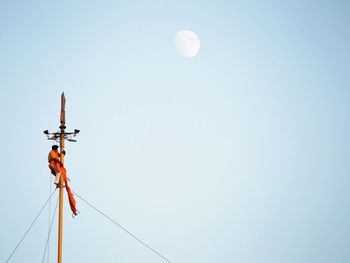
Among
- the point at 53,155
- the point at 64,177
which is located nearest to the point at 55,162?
the point at 53,155

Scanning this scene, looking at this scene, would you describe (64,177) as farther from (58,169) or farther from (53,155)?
(53,155)

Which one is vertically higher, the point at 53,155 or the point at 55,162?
the point at 53,155

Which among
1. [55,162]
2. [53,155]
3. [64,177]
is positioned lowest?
[64,177]

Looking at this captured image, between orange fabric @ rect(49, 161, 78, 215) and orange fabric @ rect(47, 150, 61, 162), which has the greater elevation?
orange fabric @ rect(47, 150, 61, 162)

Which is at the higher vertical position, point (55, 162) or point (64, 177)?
point (55, 162)

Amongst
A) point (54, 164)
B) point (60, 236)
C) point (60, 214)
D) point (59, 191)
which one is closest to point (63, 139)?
point (54, 164)

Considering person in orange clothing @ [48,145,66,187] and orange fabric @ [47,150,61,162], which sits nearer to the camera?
person in orange clothing @ [48,145,66,187]

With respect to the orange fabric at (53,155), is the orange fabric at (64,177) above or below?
below

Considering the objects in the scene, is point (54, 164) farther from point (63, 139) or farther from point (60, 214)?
point (60, 214)

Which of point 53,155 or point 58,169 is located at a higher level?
point 53,155

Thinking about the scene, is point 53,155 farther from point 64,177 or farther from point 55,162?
point 64,177

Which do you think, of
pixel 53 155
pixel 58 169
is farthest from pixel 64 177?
pixel 53 155

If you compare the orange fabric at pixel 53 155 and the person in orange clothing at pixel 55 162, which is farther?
the orange fabric at pixel 53 155

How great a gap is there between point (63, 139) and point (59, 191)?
7.05 feet
